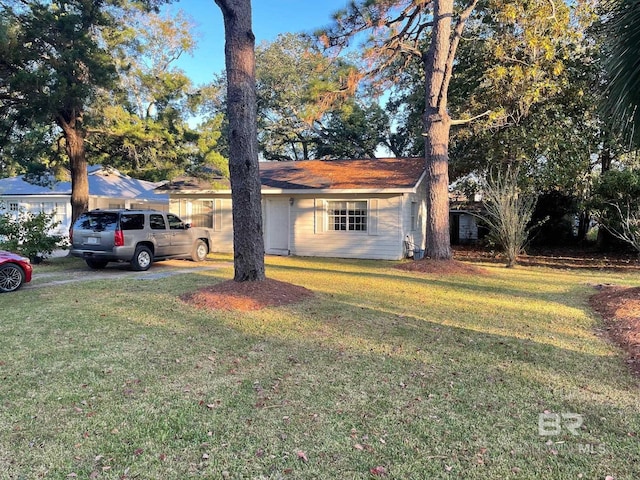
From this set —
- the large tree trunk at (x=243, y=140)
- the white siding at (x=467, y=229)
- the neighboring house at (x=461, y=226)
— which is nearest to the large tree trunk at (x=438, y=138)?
the large tree trunk at (x=243, y=140)

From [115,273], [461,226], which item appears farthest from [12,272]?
[461,226]

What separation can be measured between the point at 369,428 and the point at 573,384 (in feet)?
7.35

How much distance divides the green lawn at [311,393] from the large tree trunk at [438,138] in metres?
5.82

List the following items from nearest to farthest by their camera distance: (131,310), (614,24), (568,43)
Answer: (614,24), (131,310), (568,43)

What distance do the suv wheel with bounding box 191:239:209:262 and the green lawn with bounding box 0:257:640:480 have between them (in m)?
6.65

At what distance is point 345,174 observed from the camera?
56.8 feet

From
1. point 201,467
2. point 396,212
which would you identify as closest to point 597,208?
point 396,212

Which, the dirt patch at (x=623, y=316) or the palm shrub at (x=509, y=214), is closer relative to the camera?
the dirt patch at (x=623, y=316)

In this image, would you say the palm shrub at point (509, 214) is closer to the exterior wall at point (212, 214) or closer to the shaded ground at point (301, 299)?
the shaded ground at point (301, 299)

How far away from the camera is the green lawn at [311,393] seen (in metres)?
2.90

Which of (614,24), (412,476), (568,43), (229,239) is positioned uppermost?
(568,43)

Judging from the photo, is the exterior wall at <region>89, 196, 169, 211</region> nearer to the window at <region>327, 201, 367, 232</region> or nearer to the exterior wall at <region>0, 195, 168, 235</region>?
the exterior wall at <region>0, 195, 168, 235</region>

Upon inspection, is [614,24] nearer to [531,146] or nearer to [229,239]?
[531,146]

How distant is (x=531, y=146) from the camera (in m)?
15.2
